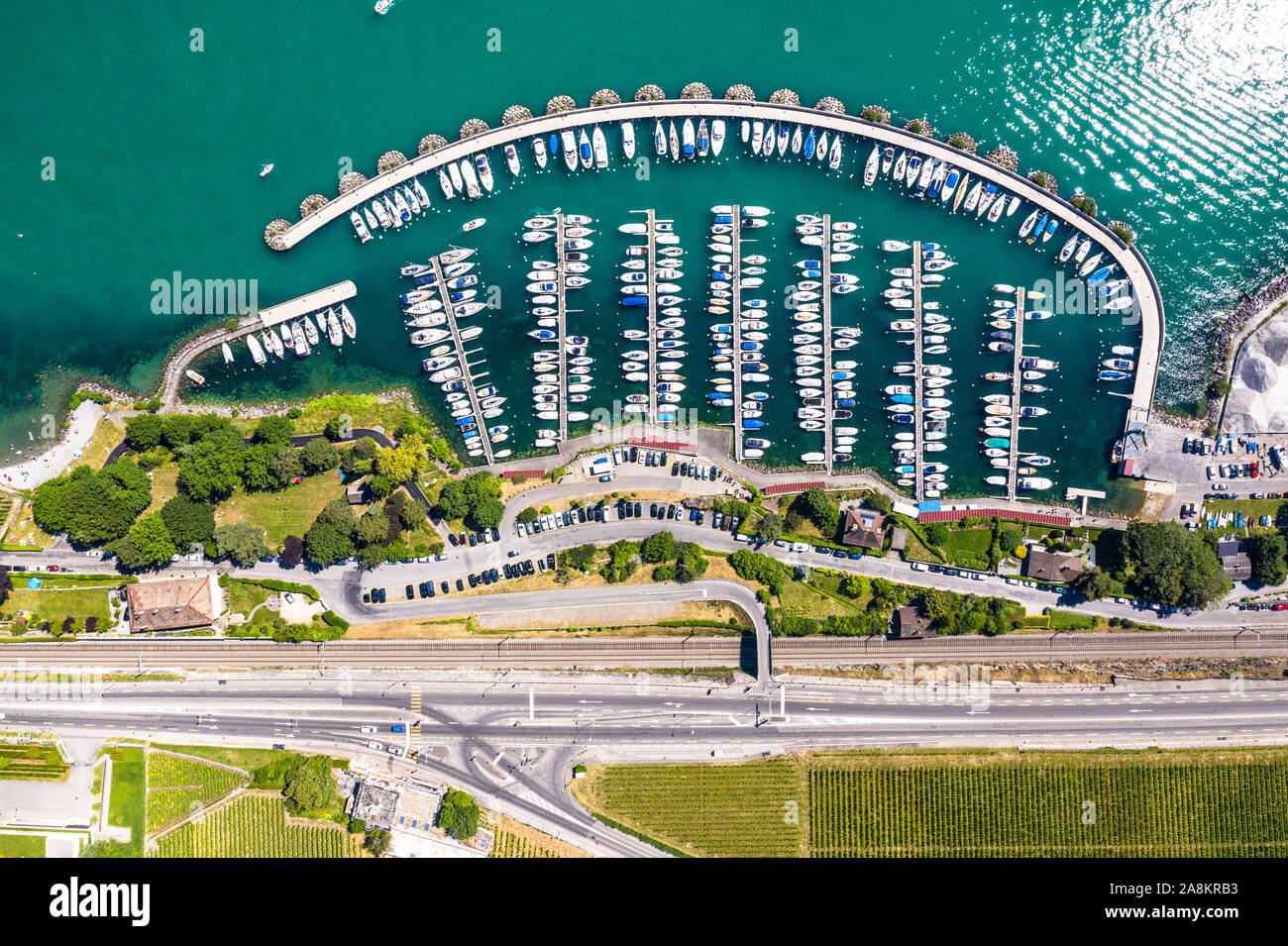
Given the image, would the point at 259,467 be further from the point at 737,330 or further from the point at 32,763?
the point at 737,330

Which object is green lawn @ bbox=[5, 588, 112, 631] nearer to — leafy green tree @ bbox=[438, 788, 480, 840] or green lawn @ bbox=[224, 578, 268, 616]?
green lawn @ bbox=[224, 578, 268, 616]

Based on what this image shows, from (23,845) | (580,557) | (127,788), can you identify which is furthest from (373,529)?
(23,845)

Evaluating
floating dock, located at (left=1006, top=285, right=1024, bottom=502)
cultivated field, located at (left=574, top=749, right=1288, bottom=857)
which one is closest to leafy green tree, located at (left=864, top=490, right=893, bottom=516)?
floating dock, located at (left=1006, top=285, right=1024, bottom=502)

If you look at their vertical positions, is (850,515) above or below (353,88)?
below

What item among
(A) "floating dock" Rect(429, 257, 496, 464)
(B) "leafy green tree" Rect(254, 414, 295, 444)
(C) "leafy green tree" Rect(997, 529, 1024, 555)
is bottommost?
(C) "leafy green tree" Rect(997, 529, 1024, 555)

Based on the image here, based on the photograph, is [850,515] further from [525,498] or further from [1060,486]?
[525,498]
